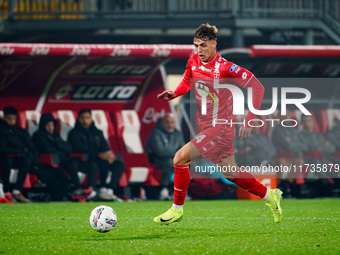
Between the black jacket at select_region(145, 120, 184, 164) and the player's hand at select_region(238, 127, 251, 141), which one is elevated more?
the player's hand at select_region(238, 127, 251, 141)

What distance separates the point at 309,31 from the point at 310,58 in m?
5.47

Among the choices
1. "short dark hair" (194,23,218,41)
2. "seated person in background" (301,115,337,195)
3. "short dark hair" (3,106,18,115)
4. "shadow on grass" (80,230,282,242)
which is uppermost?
"short dark hair" (194,23,218,41)

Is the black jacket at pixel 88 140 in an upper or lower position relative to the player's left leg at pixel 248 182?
lower

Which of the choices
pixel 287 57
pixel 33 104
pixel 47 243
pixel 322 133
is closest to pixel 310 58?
pixel 287 57

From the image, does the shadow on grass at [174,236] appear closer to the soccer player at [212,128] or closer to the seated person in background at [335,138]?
the soccer player at [212,128]

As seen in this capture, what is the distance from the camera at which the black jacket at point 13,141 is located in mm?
11336

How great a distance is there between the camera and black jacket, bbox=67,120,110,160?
11789mm

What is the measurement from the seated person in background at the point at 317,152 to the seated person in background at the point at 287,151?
14cm

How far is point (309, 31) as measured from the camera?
698 inches

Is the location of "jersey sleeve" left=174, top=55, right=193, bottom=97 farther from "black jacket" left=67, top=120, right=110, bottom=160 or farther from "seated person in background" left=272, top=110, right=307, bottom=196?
"seated person in background" left=272, top=110, right=307, bottom=196

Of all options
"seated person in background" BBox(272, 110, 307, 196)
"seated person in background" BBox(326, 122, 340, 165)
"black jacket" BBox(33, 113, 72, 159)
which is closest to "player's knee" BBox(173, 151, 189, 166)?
"black jacket" BBox(33, 113, 72, 159)

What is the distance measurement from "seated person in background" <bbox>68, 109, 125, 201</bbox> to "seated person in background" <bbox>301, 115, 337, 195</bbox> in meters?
3.39

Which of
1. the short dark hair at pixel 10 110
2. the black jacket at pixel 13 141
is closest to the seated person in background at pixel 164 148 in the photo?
the black jacket at pixel 13 141

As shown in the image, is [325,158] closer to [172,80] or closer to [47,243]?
[172,80]
